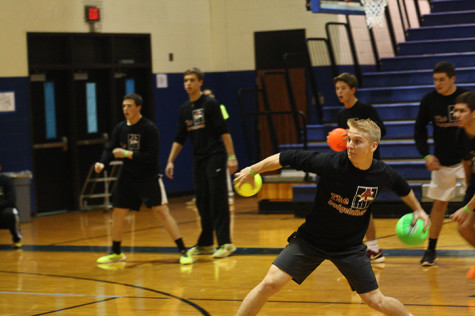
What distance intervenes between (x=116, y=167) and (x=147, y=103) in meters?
1.61

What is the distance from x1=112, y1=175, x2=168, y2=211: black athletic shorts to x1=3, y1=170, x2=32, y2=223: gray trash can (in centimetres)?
466

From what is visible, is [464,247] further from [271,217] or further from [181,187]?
[181,187]

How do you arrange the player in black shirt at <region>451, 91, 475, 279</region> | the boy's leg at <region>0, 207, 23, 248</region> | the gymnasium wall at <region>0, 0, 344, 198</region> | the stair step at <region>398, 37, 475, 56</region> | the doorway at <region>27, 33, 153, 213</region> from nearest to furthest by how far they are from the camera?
the player in black shirt at <region>451, 91, 475, 279</region> < the boy's leg at <region>0, 207, 23, 248</region> < the gymnasium wall at <region>0, 0, 344, 198</region> < the doorway at <region>27, 33, 153, 213</region> < the stair step at <region>398, 37, 475, 56</region>

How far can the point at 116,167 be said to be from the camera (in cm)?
1523

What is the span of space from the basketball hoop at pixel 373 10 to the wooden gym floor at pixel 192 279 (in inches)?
158

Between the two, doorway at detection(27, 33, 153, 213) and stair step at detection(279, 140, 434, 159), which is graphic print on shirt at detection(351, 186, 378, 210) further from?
doorway at detection(27, 33, 153, 213)

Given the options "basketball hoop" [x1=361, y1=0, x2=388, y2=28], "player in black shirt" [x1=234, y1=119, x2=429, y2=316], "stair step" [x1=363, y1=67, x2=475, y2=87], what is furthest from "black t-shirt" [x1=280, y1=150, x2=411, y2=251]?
"stair step" [x1=363, y1=67, x2=475, y2=87]

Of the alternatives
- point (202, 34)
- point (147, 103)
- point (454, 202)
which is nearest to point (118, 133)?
point (454, 202)

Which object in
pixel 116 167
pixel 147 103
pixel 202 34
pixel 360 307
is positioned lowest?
pixel 360 307

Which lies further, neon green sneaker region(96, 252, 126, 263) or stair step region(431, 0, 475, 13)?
stair step region(431, 0, 475, 13)

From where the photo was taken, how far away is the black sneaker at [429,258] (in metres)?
8.03

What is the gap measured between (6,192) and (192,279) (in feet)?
12.6

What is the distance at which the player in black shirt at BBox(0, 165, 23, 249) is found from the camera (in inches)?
412

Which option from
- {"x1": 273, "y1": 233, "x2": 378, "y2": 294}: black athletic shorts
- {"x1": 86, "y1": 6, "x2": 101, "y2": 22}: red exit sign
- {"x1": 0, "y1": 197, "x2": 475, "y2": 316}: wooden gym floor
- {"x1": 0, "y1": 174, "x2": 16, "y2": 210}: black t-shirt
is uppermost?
{"x1": 86, "y1": 6, "x2": 101, "y2": 22}: red exit sign
